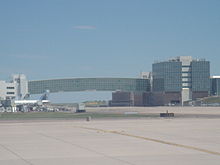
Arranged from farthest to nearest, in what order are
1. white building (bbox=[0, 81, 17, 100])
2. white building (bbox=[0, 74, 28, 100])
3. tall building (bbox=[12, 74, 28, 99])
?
1. tall building (bbox=[12, 74, 28, 99])
2. white building (bbox=[0, 74, 28, 100])
3. white building (bbox=[0, 81, 17, 100])

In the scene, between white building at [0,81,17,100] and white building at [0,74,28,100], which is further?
white building at [0,74,28,100]

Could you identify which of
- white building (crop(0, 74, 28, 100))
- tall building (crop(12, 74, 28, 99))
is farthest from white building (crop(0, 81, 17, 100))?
tall building (crop(12, 74, 28, 99))

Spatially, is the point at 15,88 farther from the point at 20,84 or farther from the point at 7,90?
the point at 7,90

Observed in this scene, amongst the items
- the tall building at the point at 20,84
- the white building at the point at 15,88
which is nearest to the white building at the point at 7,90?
the white building at the point at 15,88

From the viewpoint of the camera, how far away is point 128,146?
1224 inches

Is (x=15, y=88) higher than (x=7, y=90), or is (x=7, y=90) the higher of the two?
(x=15, y=88)

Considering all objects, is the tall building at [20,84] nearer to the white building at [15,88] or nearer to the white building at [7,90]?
the white building at [15,88]

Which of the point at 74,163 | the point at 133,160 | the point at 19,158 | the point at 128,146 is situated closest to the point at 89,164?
the point at 74,163

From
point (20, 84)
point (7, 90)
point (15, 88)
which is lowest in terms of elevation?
point (7, 90)

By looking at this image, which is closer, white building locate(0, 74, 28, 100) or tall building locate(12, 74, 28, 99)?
white building locate(0, 74, 28, 100)

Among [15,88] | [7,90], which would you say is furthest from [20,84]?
[7,90]

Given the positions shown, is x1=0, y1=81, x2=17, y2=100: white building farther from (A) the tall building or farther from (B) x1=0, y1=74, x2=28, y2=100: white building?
(A) the tall building

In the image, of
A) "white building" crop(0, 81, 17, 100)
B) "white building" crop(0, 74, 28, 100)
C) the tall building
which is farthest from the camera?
the tall building

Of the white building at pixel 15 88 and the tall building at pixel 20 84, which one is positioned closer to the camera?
the white building at pixel 15 88
